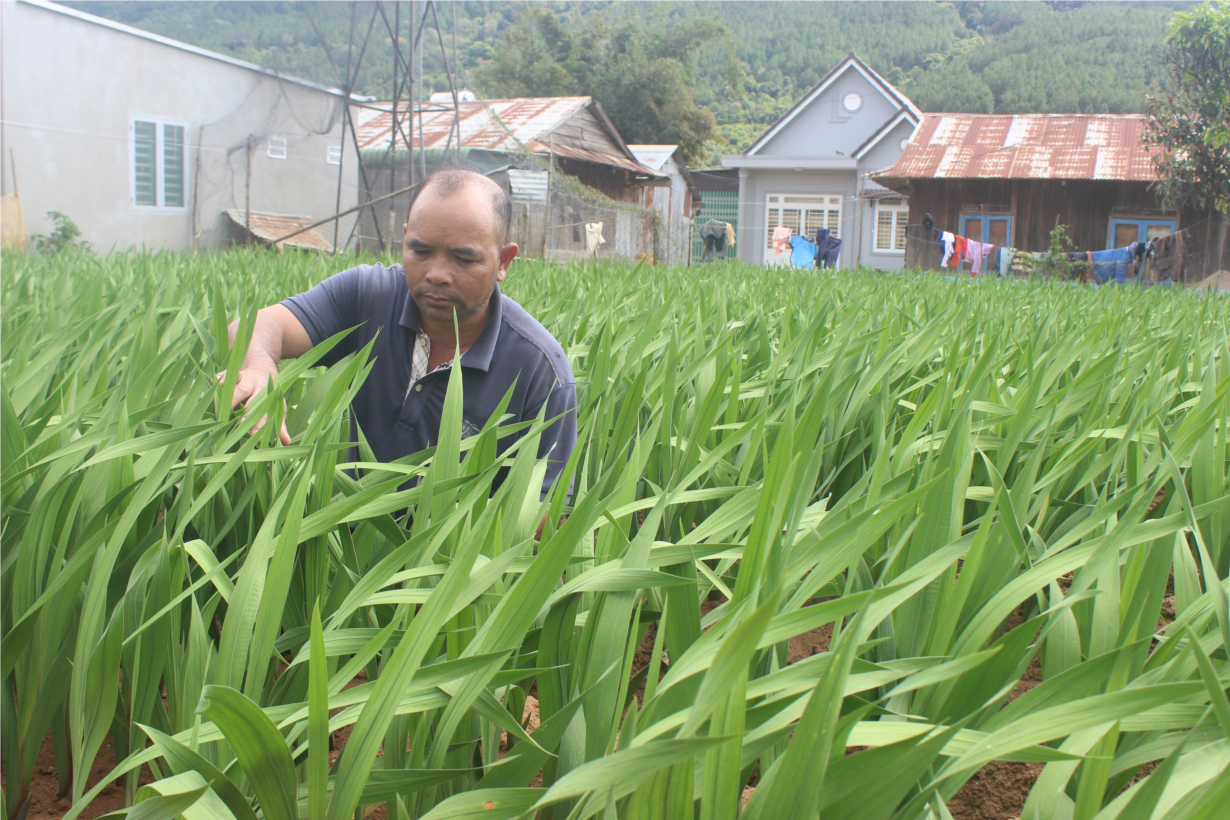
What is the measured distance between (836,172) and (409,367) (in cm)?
2151

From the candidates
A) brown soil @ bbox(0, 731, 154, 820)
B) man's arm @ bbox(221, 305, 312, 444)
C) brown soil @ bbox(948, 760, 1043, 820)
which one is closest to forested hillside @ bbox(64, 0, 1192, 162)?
man's arm @ bbox(221, 305, 312, 444)

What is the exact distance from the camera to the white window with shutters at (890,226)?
20625mm

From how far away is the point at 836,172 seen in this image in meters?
21.5

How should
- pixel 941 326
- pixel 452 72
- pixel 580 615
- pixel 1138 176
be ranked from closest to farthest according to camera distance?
pixel 580 615, pixel 941 326, pixel 452 72, pixel 1138 176

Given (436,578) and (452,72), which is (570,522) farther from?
(452,72)

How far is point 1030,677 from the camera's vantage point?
1051 millimetres

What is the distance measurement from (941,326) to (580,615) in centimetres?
142

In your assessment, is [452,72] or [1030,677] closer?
[1030,677]

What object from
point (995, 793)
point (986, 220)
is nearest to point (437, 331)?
point (995, 793)

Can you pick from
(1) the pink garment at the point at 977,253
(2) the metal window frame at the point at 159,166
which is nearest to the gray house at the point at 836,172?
(1) the pink garment at the point at 977,253

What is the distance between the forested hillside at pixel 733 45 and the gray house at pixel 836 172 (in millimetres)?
5653

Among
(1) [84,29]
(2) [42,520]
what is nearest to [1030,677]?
(2) [42,520]

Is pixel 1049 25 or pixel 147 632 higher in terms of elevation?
pixel 1049 25

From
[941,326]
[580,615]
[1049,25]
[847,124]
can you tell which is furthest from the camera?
[1049,25]
